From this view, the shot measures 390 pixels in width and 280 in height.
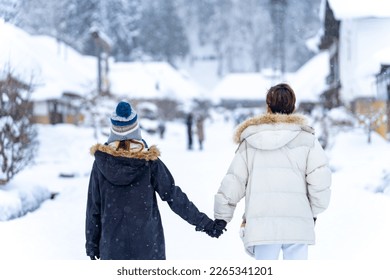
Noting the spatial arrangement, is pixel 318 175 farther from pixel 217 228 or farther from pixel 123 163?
pixel 123 163

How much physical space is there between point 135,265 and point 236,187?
2.32ft

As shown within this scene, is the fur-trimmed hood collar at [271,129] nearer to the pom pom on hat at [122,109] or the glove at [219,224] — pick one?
the glove at [219,224]

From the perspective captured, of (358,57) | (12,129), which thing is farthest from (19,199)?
(358,57)

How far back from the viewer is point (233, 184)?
124 inches

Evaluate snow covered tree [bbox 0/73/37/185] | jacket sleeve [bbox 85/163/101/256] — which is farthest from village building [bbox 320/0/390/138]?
jacket sleeve [bbox 85/163/101/256]

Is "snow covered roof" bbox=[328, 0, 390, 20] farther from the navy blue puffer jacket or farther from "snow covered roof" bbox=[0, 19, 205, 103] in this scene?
the navy blue puffer jacket

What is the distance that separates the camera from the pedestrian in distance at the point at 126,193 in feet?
9.88

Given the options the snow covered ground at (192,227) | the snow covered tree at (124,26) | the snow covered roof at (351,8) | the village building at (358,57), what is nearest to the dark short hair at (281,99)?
the snow covered ground at (192,227)

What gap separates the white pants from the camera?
10.3ft

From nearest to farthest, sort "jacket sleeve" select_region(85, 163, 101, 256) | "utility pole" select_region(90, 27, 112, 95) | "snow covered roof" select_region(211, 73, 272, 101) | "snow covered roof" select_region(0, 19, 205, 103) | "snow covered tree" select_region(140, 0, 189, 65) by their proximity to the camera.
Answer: "jacket sleeve" select_region(85, 163, 101, 256) < "snow covered roof" select_region(0, 19, 205, 103) < "utility pole" select_region(90, 27, 112, 95) < "snow covered roof" select_region(211, 73, 272, 101) < "snow covered tree" select_region(140, 0, 189, 65)

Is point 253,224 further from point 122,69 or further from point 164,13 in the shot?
point 164,13

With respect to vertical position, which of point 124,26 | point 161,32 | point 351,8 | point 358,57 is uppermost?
point 161,32

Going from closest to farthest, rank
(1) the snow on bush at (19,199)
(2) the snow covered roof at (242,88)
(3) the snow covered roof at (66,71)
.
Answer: (1) the snow on bush at (19,199), (3) the snow covered roof at (66,71), (2) the snow covered roof at (242,88)

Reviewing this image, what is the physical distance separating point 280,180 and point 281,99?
0.45m
